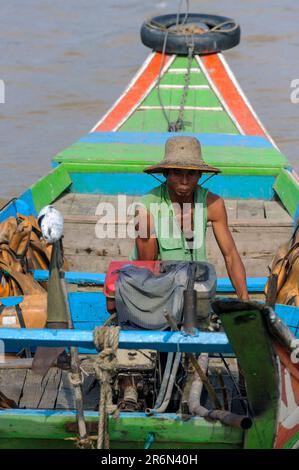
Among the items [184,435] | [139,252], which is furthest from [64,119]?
[184,435]

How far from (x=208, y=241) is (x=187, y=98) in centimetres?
218

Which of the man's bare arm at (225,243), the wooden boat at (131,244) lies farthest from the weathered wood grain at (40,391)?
the man's bare arm at (225,243)

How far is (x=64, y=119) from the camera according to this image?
11961mm

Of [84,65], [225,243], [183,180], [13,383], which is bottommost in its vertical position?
[84,65]

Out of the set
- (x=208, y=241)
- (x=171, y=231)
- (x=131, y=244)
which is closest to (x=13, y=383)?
(x=171, y=231)

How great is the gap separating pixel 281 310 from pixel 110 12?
12151mm

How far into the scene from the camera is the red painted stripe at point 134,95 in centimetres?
811

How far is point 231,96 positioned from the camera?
8.27 meters

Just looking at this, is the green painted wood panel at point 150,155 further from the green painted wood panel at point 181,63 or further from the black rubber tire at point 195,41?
the black rubber tire at point 195,41

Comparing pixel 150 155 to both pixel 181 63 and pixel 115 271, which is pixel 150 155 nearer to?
pixel 181 63

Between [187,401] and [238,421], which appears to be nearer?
[238,421]
